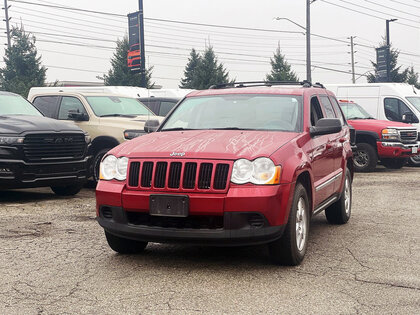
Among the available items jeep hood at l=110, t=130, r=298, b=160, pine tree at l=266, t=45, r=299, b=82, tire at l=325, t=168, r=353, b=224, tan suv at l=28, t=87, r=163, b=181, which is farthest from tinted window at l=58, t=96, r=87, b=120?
pine tree at l=266, t=45, r=299, b=82

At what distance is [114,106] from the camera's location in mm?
12742

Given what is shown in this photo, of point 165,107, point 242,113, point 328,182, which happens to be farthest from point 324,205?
point 165,107

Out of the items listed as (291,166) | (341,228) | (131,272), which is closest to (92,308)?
(131,272)

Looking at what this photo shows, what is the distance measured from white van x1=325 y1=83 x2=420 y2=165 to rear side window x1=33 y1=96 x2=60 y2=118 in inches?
375

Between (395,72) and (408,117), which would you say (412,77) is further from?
(408,117)

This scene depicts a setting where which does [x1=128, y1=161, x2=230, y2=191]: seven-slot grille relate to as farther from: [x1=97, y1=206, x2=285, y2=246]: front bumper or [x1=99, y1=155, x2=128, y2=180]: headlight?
[x1=97, y1=206, x2=285, y2=246]: front bumper

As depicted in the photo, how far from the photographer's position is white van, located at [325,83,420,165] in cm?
1772

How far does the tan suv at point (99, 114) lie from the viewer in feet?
38.4

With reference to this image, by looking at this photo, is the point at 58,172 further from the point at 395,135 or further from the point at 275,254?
the point at 395,135

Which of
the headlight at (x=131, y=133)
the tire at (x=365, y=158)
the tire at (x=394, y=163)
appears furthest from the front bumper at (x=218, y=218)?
the tire at (x=394, y=163)

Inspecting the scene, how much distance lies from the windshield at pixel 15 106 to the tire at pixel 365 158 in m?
8.60

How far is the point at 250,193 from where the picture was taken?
17.1ft

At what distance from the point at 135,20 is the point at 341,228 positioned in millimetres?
20215

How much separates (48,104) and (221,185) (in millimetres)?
8445
